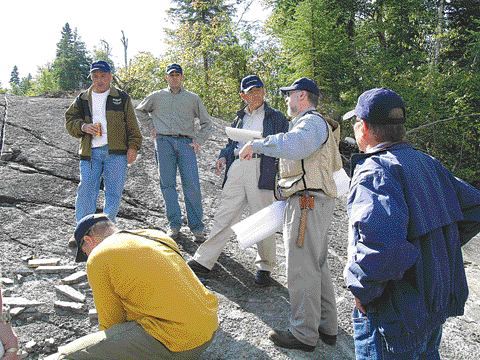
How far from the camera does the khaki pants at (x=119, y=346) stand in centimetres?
256

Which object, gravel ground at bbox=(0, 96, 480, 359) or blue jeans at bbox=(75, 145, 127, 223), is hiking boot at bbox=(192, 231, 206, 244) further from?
blue jeans at bbox=(75, 145, 127, 223)

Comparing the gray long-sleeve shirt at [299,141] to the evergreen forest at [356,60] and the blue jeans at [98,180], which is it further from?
the evergreen forest at [356,60]

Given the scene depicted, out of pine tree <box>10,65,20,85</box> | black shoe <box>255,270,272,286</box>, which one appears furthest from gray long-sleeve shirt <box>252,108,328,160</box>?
pine tree <box>10,65,20,85</box>

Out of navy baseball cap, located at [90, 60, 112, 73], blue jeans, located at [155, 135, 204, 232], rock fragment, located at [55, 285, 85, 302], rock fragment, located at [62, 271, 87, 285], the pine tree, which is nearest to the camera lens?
rock fragment, located at [55, 285, 85, 302]

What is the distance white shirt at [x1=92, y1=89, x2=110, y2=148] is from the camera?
5180mm

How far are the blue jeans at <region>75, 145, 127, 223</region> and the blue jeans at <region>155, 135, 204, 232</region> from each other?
1.57 ft

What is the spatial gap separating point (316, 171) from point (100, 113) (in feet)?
9.78

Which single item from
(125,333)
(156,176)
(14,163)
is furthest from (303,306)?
(14,163)

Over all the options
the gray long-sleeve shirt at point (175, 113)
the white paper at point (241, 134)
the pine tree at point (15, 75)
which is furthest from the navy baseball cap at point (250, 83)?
the pine tree at point (15, 75)

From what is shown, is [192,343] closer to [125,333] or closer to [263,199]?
[125,333]

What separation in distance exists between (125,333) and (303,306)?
1.33m

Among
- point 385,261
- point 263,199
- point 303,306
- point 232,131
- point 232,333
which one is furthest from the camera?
point 263,199

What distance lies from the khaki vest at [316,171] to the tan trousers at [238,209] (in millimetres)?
1113

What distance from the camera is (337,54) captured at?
1338 centimetres
